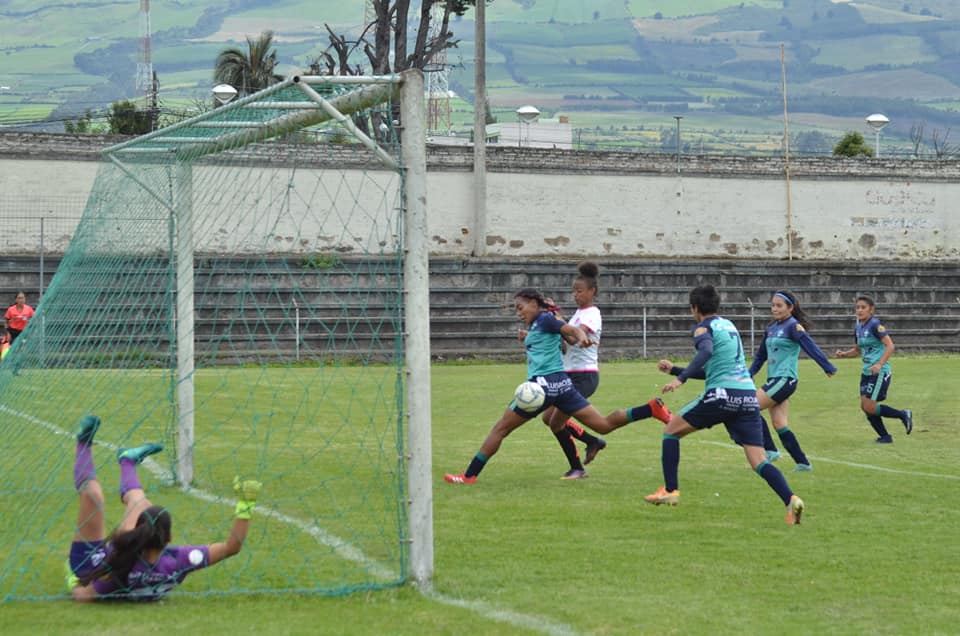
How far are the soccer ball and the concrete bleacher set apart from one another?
14.8 metres

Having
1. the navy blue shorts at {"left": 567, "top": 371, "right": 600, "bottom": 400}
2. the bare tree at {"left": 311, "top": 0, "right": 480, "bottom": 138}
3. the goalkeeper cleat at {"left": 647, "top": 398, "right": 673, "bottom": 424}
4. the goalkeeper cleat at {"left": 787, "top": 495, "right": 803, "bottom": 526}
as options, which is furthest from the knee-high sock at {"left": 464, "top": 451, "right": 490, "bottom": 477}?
the bare tree at {"left": 311, "top": 0, "right": 480, "bottom": 138}

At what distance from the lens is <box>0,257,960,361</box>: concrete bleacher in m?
27.4

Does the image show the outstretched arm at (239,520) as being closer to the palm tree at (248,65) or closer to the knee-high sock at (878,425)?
the knee-high sock at (878,425)

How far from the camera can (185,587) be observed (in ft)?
23.2

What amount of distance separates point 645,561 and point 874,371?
798 cm

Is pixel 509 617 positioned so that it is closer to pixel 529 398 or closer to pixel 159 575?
pixel 159 575

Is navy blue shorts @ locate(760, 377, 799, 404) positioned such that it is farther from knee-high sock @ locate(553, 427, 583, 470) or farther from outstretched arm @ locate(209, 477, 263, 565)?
outstretched arm @ locate(209, 477, 263, 565)

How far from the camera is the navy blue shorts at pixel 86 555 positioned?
22.4ft

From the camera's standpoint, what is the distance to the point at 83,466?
7.36 m

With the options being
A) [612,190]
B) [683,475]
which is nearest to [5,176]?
[612,190]

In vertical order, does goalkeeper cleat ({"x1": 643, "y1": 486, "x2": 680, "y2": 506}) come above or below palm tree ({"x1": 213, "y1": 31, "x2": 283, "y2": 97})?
below

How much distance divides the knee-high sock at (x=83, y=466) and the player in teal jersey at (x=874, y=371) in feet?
31.6

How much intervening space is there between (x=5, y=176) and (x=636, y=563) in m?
25.8

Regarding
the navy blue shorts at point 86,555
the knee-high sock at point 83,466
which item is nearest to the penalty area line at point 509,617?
the navy blue shorts at point 86,555
